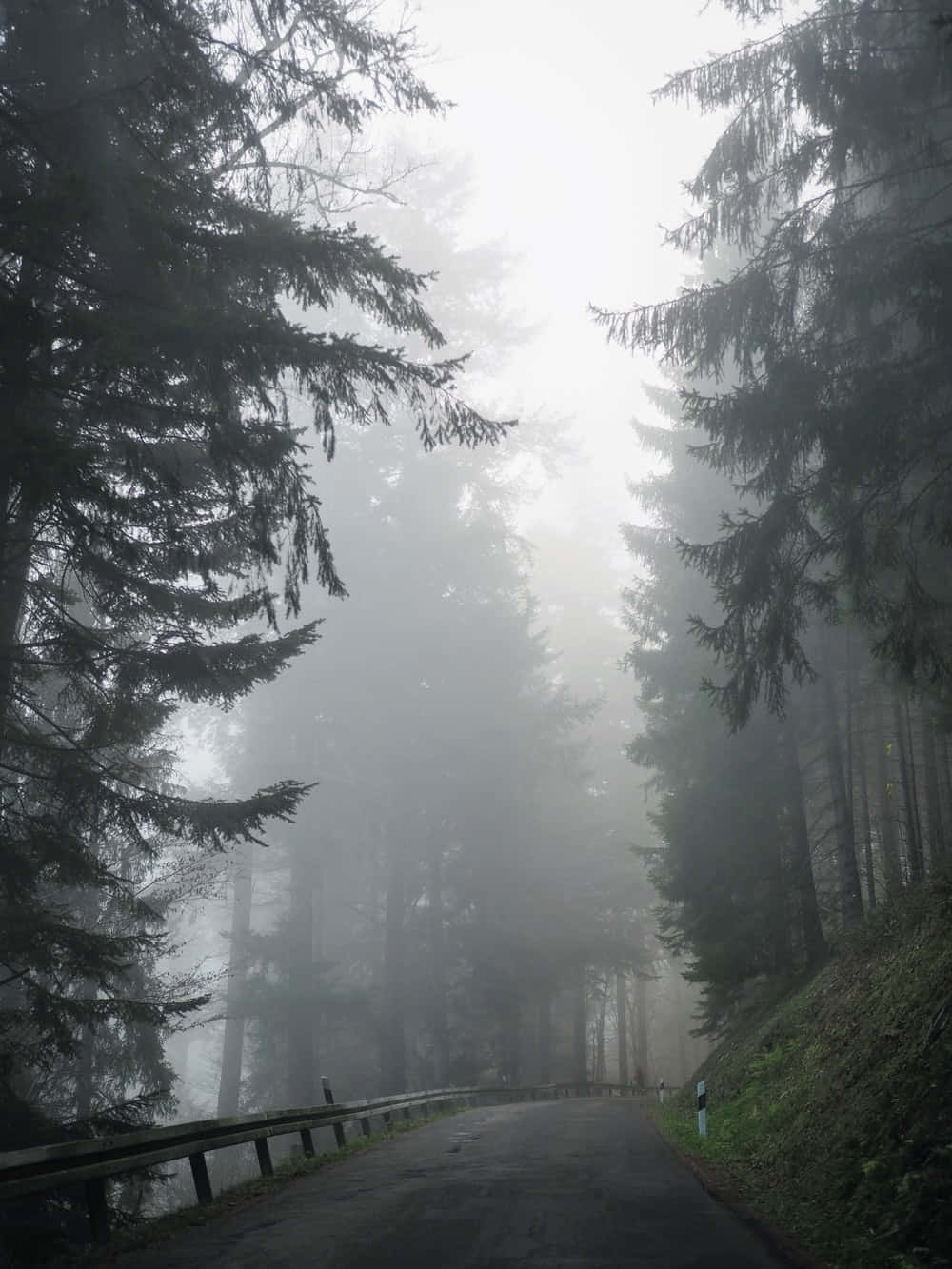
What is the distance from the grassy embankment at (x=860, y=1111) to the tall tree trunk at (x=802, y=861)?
330 cm

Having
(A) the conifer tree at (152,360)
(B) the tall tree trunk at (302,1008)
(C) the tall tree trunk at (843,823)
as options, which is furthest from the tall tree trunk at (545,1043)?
(A) the conifer tree at (152,360)

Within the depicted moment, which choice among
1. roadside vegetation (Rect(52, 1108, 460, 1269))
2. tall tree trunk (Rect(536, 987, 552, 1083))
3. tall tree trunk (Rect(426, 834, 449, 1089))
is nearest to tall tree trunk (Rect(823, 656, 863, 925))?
roadside vegetation (Rect(52, 1108, 460, 1269))

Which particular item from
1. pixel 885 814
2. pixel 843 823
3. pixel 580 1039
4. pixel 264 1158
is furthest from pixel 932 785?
pixel 580 1039

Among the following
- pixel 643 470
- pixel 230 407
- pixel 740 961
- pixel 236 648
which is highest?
pixel 643 470

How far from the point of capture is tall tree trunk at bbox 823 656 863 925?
1838 cm

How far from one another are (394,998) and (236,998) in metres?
5.43

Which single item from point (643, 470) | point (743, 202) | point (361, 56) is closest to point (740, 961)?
point (643, 470)

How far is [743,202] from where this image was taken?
45.7 feet

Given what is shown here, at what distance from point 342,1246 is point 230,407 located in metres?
7.10

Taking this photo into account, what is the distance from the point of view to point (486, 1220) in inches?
310

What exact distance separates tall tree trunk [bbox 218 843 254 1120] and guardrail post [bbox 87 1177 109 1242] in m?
22.7

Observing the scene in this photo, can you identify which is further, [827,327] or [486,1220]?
[827,327]

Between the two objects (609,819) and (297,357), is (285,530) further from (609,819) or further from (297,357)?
(609,819)

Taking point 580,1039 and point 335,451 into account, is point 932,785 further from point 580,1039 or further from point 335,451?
point 580,1039
